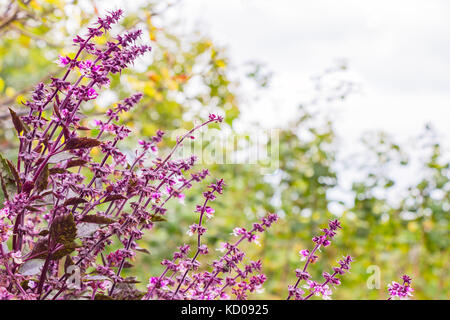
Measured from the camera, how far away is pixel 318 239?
2.27ft

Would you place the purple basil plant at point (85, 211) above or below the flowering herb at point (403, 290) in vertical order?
above

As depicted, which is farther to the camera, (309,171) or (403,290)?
(309,171)

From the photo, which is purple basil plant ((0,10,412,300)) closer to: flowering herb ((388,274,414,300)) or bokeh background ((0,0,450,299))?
flowering herb ((388,274,414,300))

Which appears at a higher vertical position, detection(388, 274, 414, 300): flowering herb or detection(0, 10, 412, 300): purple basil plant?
detection(0, 10, 412, 300): purple basil plant

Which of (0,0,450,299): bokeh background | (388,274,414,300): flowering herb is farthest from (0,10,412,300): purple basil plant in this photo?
(0,0,450,299): bokeh background

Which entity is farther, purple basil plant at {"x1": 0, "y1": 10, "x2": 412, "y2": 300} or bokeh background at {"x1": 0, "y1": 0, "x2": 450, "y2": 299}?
bokeh background at {"x1": 0, "y1": 0, "x2": 450, "y2": 299}

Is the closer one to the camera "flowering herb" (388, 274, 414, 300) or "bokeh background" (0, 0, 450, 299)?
"flowering herb" (388, 274, 414, 300)

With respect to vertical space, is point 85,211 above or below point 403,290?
above

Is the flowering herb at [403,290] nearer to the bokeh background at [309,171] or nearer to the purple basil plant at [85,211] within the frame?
the purple basil plant at [85,211]

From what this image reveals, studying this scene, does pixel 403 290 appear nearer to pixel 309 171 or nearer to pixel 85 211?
pixel 85 211

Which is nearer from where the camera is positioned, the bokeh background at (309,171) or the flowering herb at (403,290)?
the flowering herb at (403,290)

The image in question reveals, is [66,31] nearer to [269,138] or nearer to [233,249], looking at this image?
[269,138]

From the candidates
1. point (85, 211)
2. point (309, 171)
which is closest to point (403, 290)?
point (85, 211)

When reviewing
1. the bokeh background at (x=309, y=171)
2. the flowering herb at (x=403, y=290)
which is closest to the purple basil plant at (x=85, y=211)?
the flowering herb at (x=403, y=290)
